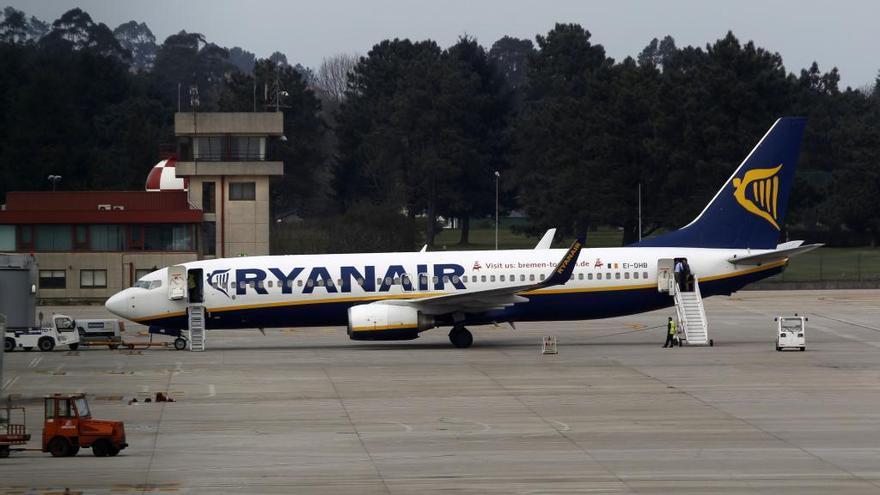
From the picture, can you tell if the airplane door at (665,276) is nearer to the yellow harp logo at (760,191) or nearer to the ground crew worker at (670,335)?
the ground crew worker at (670,335)

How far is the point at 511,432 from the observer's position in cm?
2789

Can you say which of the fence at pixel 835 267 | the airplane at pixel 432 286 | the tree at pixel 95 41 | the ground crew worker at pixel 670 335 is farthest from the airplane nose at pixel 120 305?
the tree at pixel 95 41

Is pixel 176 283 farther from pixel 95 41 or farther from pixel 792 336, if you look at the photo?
pixel 95 41

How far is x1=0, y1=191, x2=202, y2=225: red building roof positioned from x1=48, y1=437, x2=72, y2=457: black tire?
4902 cm

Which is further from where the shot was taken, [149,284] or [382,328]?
[149,284]

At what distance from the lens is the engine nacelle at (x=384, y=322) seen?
1756 inches

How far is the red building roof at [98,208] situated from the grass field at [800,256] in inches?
1362

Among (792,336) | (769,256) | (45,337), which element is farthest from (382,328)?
(769,256)

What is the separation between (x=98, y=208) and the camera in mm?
74750

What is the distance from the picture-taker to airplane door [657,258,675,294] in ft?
153

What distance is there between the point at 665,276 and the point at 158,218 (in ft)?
115

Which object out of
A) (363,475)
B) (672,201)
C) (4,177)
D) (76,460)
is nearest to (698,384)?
(363,475)

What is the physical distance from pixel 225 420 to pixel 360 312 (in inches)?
589

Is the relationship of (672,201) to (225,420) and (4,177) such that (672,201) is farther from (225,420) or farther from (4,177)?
(225,420)
